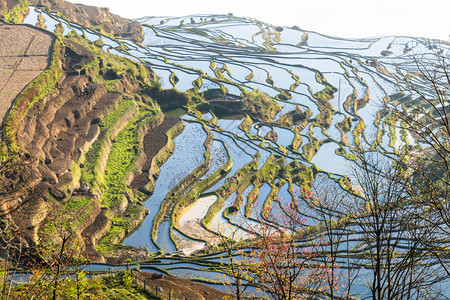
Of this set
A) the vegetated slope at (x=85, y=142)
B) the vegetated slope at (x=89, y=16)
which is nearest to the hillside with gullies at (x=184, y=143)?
the vegetated slope at (x=85, y=142)

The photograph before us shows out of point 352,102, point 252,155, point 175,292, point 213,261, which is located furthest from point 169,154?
point 352,102

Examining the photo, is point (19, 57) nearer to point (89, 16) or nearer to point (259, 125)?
point (259, 125)

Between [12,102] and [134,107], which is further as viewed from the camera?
[134,107]

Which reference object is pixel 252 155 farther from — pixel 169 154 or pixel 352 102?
pixel 352 102

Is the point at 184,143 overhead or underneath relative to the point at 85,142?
overhead

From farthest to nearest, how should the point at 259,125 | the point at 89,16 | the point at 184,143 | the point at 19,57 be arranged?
the point at 89,16 → the point at 259,125 → the point at 19,57 → the point at 184,143

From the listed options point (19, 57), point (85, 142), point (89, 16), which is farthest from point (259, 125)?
point (89, 16)
